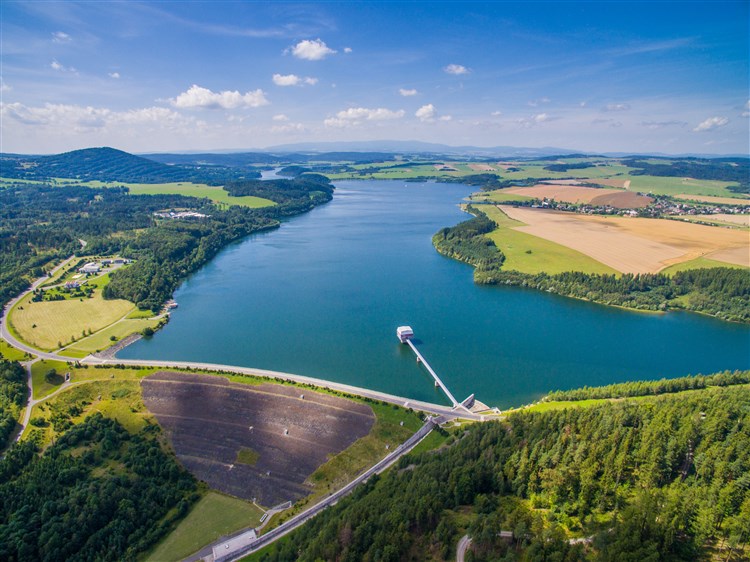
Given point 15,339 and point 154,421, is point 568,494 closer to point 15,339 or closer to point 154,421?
point 154,421

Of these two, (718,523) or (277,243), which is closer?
(718,523)

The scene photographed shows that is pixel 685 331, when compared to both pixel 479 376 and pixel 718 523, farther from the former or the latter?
pixel 718 523

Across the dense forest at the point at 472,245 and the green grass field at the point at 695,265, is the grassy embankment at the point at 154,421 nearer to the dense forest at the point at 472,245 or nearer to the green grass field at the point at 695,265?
the dense forest at the point at 472,245

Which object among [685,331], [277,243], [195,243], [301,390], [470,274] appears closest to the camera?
[301,390]

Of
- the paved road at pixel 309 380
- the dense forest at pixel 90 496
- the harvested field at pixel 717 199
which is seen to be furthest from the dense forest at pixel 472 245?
the harvested field at pixel 717 199

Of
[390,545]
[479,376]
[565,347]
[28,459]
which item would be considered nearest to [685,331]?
[565,347]

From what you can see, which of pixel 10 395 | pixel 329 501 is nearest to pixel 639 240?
pixel 329 501
